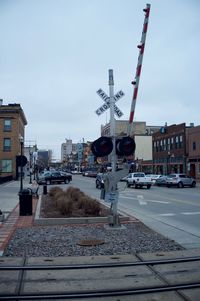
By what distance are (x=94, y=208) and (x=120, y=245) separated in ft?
17.5

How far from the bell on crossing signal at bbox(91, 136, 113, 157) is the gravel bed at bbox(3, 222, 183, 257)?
221 cm

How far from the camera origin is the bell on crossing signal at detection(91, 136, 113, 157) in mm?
10859

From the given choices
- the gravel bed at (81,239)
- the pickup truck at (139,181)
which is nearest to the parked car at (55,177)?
the pickup truck at (139,181)

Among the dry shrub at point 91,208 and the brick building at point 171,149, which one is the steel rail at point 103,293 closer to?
the dry shrub at point 91,208

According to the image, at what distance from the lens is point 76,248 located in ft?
29.3

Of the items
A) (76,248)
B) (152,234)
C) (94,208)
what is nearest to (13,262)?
(76,248)

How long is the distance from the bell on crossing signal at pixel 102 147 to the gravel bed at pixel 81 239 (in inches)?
87.0

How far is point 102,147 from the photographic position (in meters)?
10.9

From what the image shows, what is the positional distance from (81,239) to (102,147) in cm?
256

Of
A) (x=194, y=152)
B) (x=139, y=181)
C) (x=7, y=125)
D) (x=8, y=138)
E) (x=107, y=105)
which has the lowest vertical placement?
(x=139, y=181)

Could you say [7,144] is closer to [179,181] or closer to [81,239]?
[179,181]

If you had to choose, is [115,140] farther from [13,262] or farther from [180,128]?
[180,128]

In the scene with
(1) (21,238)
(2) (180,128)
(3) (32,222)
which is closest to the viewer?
(1) (21,238)

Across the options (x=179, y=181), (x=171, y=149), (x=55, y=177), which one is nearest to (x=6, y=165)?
(x=55, y=177)
